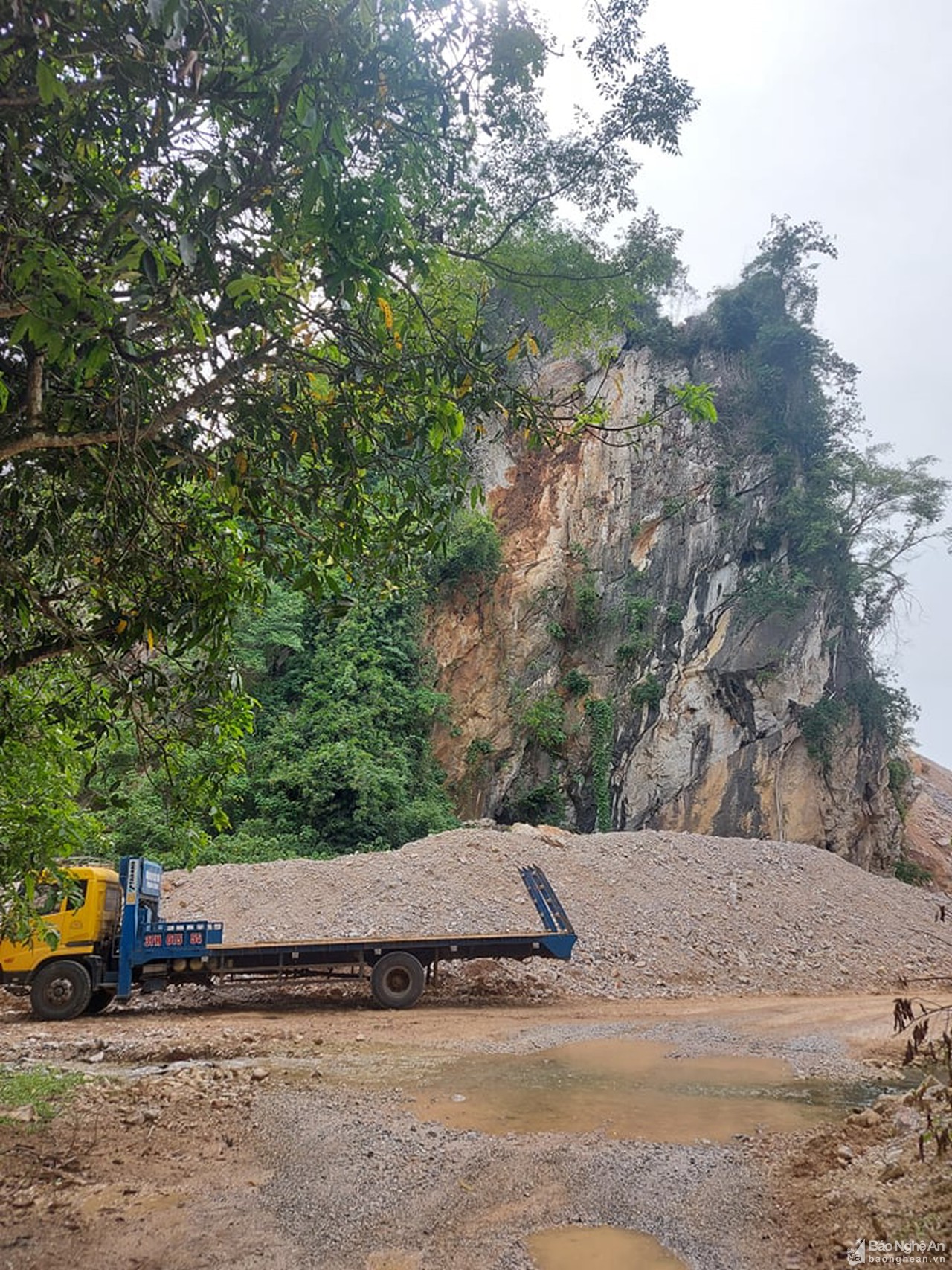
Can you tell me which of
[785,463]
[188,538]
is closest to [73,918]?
[188,538]

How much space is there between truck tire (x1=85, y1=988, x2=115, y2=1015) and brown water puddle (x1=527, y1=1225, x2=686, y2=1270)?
882 centimetres

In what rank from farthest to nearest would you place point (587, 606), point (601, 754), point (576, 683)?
point (587, 606) < point (576, 683) < point (601, 754)

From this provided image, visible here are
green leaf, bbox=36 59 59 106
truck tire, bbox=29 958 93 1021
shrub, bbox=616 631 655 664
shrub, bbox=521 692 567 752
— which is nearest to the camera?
green leaf, bbox=36 59 59 106

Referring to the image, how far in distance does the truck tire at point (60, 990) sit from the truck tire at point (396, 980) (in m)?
3.72

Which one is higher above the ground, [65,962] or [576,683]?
[576,683]

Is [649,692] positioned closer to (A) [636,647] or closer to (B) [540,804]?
(A) [636,647]

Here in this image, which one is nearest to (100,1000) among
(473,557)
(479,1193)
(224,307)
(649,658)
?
(479,1193)

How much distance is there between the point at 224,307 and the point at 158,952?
9.53m

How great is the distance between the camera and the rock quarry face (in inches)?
1006

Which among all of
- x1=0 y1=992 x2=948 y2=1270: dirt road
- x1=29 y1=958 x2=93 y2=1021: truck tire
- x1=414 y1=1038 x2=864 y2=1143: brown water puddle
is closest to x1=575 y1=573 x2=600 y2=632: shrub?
x1=0 y1=992 x2=948 y2=1270: dirt road

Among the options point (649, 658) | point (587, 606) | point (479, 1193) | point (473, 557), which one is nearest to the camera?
Answer: point (479, 1193)

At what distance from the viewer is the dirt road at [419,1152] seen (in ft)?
12.9

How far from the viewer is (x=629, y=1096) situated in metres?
7.05

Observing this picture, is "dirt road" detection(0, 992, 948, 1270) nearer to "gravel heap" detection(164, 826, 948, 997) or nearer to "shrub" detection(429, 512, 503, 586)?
"gravel heap" detection(164, 826, 948, 997)
